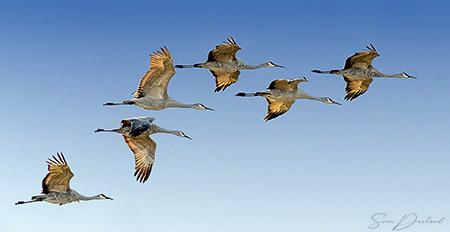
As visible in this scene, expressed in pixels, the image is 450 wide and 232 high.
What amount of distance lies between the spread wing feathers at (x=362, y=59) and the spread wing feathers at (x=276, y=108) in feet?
7.91

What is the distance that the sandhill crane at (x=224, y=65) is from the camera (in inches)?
1124

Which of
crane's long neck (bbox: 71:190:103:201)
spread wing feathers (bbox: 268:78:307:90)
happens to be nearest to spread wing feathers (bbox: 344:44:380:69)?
spread wing feathers (bbox: 268:78:307:90)

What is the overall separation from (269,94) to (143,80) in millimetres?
4538

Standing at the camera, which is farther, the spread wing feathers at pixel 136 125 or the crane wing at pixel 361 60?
the crane wing at pixel 361 60

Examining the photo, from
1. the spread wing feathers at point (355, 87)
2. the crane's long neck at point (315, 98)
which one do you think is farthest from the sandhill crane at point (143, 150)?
the spread wing feathers at point (355, 87)

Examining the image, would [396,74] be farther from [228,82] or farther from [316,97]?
[228,82]

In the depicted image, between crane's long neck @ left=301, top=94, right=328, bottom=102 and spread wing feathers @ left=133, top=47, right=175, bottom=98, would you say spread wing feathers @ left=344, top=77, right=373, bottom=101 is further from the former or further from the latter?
spread wing feathers @ left=133, top=47, right=175, bottom=98

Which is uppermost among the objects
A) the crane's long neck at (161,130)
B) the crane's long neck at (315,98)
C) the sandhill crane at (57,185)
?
the crane's long neck at (315,98)

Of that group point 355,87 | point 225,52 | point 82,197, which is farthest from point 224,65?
point 82,197

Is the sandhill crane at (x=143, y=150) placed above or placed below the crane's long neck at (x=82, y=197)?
above

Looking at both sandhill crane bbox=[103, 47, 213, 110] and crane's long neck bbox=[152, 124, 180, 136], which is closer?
sandhill crane bbox=[103, 47, 213, 110]

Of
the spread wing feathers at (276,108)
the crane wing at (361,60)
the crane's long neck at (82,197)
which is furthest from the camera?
the spread wing feathers at (276,108)

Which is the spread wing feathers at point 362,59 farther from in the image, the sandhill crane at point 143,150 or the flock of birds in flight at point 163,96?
the sandhill crane at point 143,150

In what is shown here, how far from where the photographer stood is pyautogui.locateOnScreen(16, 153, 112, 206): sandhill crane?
85.1 feet
